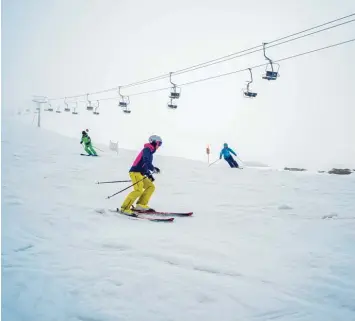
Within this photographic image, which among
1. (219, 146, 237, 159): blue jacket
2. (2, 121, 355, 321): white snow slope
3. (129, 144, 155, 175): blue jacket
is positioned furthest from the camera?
(219, 146, 237, 159): blue jacket

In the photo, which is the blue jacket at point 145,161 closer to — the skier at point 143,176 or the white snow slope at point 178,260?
the skier at point 143,176

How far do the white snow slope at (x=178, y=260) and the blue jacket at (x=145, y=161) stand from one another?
45.2 inches

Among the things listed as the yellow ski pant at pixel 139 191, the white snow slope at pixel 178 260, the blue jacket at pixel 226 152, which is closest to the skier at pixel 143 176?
the yellow ski pant at pixel 139 191

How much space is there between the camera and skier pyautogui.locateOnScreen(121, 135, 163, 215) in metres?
6.25

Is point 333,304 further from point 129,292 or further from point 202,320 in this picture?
point 129,292

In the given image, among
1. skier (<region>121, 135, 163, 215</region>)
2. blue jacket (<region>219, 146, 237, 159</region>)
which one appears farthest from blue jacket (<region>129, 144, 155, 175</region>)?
blue jacket (<region>219, 146, 237, 159</region>)

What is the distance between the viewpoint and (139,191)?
20.7 ft

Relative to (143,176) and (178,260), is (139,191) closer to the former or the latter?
(143,176)

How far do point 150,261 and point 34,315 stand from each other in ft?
4.46

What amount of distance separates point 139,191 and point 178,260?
2888 mm

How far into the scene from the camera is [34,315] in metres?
2.54

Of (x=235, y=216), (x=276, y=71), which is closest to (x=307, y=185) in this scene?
(x=276, y=71)

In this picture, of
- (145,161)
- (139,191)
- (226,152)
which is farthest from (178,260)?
(226,152)

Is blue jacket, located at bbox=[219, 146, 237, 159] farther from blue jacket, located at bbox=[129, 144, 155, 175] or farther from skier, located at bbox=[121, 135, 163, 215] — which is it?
blue jacket, located at bbox=[129, 144, 155, 175]
